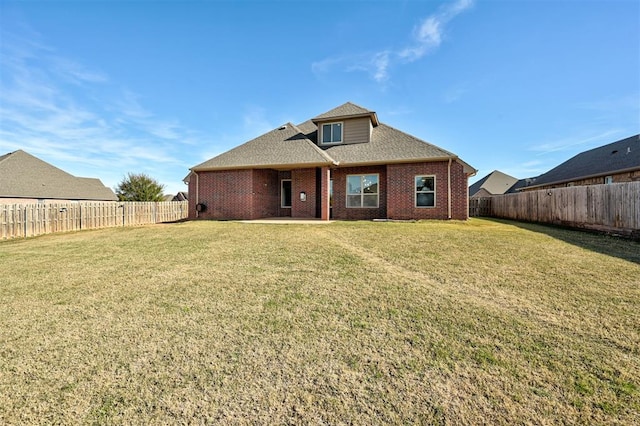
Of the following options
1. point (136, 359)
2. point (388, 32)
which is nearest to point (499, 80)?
point (388, 32)

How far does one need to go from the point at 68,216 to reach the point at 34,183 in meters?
18.6

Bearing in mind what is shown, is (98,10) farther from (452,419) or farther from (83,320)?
(452,419)

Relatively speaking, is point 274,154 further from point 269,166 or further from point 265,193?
point 265,193

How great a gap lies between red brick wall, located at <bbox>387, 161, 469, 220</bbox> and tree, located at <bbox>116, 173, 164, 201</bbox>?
3060cm

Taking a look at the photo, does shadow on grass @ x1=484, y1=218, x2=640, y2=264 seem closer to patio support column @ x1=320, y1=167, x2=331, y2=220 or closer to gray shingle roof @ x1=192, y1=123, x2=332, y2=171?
patio support column @ x1=320, y1=167, x2=331, y2=220

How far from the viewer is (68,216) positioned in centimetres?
1305

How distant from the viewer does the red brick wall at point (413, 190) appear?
1337cm

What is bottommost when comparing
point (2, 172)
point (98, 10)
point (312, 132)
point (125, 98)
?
point (2, 172)

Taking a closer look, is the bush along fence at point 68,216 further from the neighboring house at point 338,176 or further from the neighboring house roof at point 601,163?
the neighboring house roof at point 601,163

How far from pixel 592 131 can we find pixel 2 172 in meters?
52.0

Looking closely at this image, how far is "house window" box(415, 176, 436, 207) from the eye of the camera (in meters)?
13.5

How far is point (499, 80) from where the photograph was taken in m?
12.9

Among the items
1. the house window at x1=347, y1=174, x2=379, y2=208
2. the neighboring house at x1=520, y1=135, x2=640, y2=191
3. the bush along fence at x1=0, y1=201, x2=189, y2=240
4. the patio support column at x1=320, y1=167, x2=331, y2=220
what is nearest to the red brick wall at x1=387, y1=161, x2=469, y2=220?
the house window at x1=347, y1=174, x2=379, y2=208

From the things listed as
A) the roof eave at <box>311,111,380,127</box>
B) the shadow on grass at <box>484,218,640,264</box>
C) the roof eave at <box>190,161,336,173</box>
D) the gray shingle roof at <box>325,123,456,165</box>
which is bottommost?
the shadow on grass at <box>484,218,640,264</box>
